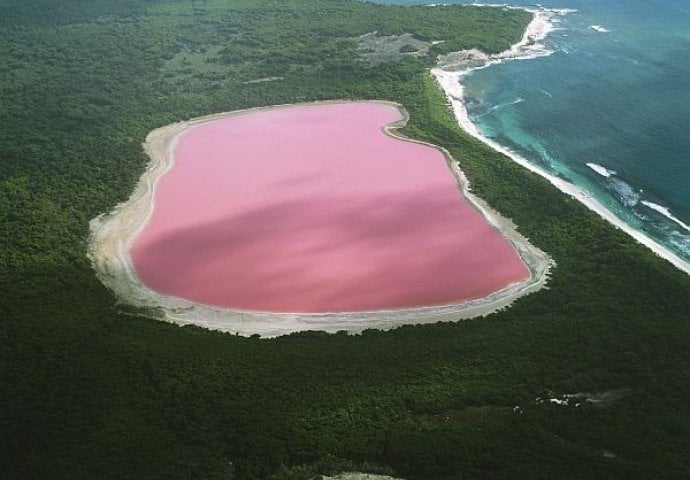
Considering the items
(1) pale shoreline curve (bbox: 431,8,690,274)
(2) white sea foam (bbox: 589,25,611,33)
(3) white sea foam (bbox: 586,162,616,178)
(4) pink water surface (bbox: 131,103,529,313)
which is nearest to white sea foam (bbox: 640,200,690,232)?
(1) pale shoreline curve (bbox: 431,8,690,274)

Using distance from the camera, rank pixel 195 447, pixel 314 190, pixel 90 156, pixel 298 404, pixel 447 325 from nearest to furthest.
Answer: pixel 195 447
pixel 298 404
pixel 447 325
pixel 314 190
pixel 90 156

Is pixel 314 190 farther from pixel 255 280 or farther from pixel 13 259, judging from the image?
pixel 13 259

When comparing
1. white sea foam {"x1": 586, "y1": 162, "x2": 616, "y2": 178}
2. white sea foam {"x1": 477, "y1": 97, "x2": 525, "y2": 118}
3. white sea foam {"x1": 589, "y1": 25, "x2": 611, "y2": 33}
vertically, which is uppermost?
white sea foam {"x1": 589, "y1": 25, "x2": 611, "y2": 33}

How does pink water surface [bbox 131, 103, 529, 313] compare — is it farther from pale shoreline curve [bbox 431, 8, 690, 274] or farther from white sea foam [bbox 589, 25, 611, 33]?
white sea foam [bbox 589, 25, 611, 33]

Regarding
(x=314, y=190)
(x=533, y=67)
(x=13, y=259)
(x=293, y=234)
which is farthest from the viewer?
(x=533, y=67)

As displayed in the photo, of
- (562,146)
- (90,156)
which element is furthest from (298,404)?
(562,146)
